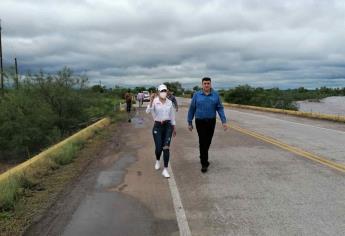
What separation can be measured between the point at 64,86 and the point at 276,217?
21037 millimetres

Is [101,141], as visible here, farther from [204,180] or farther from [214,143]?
[204,180]

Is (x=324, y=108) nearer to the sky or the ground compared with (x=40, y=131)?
nearer to the ground

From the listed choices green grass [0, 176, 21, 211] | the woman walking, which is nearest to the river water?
the woman walking

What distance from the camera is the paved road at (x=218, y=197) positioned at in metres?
6.24

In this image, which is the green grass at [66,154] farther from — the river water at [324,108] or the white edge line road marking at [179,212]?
the river water at [324,108]

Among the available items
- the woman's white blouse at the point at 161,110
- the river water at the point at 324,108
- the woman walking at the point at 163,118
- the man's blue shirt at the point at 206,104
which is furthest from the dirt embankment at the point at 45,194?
the river water at the point at 324,108

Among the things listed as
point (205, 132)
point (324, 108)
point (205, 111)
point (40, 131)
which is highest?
point (205, 111)

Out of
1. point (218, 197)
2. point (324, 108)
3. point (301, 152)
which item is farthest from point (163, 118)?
point (324, 108)

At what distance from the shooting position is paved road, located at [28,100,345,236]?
20.5ft

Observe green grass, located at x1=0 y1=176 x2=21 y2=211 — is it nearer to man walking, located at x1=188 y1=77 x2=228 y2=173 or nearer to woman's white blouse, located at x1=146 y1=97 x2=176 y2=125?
woman's white blouse, located at x1=146 y1=97 x2=176 y2=125

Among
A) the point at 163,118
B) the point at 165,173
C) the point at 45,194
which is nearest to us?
the point at 45,194

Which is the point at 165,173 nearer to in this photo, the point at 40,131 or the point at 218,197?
the point at 218,197

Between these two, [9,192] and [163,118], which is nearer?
[9,192]

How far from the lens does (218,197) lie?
7805 mm
